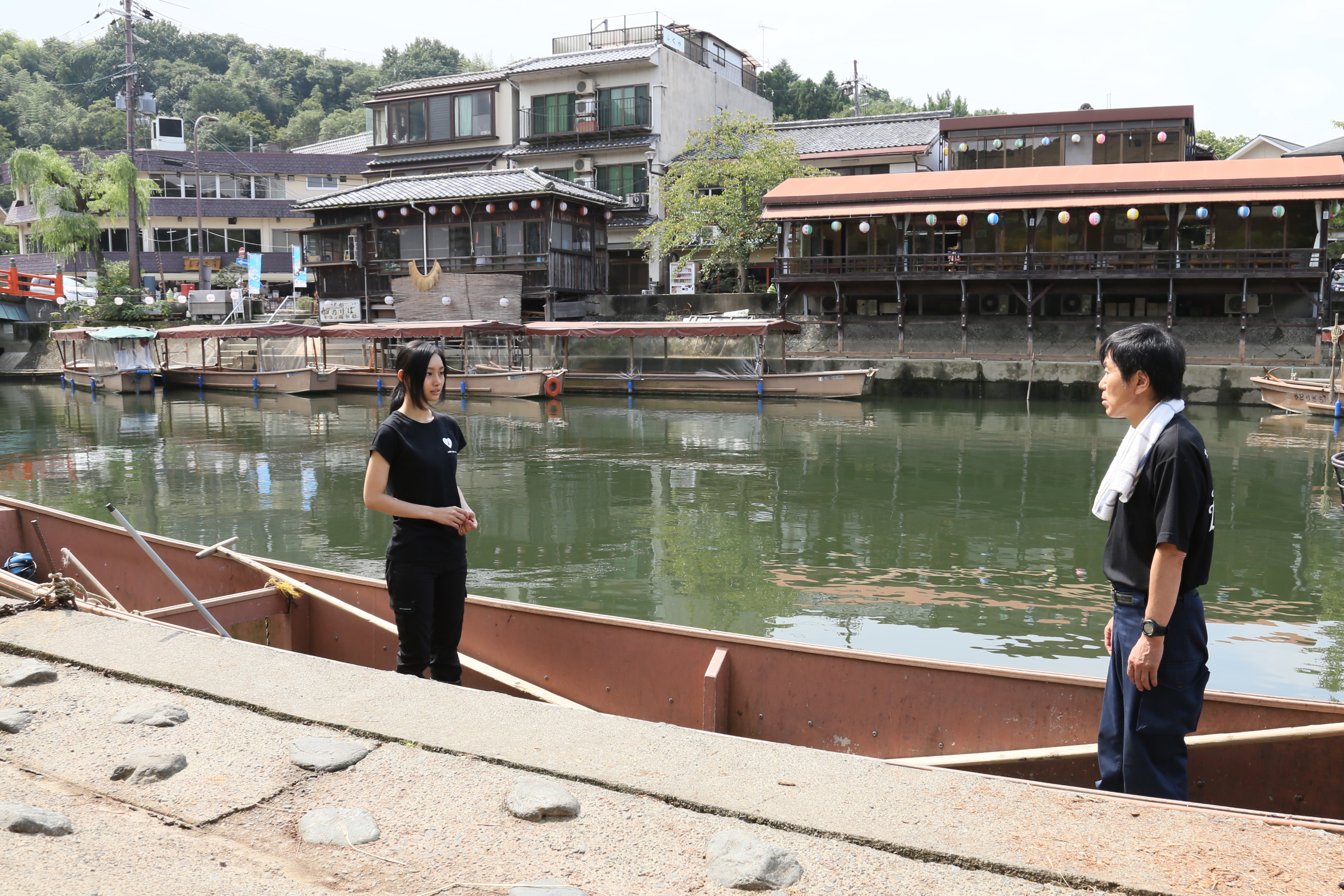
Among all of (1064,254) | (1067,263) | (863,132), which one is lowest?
(1067,263)

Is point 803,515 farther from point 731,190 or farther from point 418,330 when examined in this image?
→ point 731,190

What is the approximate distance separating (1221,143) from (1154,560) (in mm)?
47096

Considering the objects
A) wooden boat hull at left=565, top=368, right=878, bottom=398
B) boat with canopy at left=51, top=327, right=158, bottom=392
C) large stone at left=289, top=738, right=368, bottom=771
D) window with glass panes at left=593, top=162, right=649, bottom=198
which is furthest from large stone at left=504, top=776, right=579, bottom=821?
window with glass panes at left=593, top=162, right=649, bottom=198

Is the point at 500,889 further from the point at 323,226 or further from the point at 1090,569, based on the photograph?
the point at 323,226

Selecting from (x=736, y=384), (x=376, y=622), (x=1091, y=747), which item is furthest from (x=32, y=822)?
(x=736, y=384)

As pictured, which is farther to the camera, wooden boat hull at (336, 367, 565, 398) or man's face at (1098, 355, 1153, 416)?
wooden boat hull at (336, 367, 565, 398)

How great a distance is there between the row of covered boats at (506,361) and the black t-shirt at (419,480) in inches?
981

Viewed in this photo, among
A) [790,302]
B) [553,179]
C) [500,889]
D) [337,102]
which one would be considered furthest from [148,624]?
[337,102]

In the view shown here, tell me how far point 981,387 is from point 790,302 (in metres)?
7.82

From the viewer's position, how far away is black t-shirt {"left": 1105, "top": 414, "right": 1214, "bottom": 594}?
301 centimetres

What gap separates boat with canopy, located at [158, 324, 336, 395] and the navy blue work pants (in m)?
32.6

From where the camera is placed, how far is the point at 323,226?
1560 inches

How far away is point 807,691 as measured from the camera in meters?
4.75

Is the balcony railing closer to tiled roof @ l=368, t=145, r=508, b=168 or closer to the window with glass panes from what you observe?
the window with glass panes
